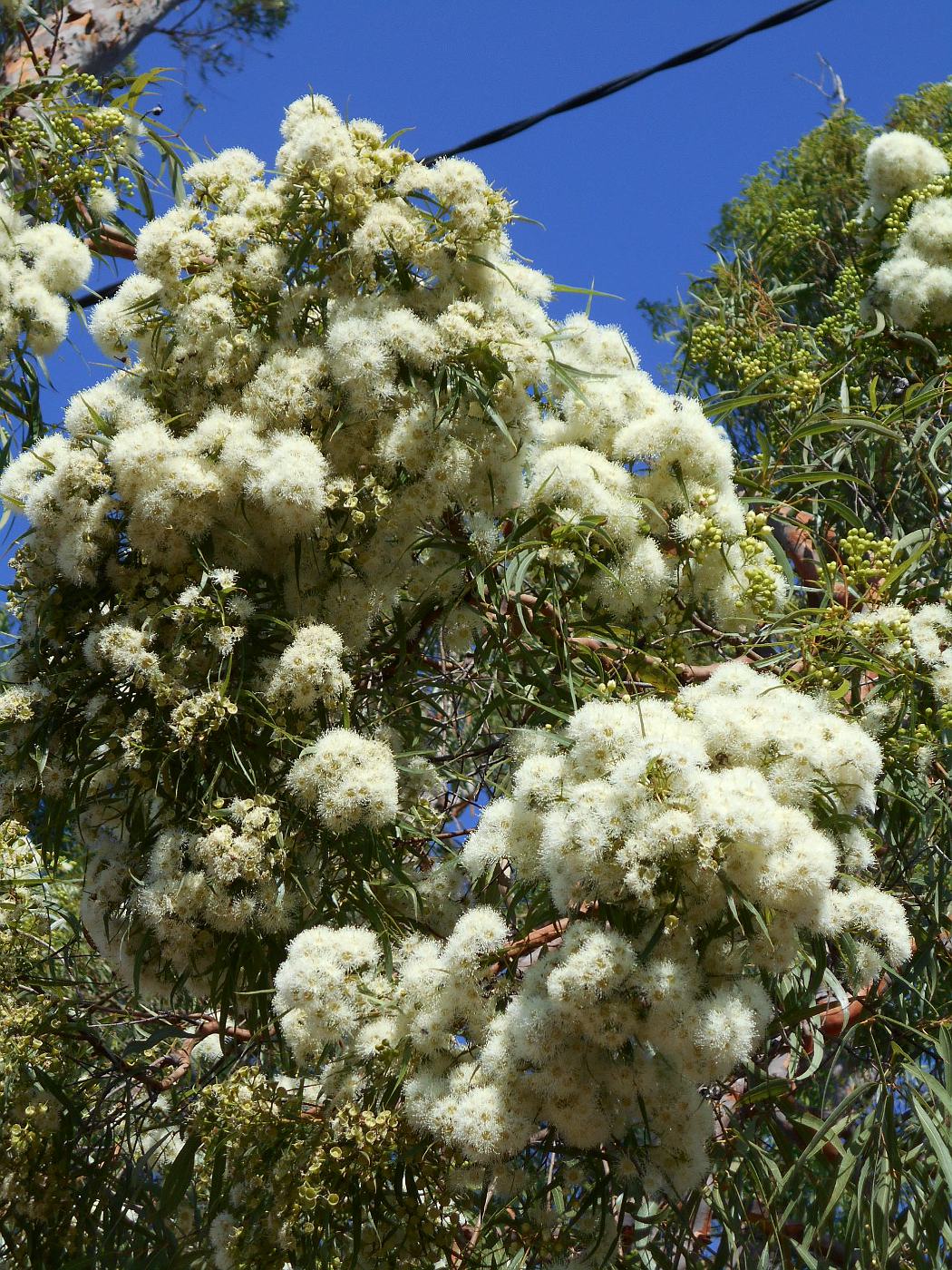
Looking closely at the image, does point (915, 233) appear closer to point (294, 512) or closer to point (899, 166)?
point (899, 166)

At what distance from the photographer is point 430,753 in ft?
8.64

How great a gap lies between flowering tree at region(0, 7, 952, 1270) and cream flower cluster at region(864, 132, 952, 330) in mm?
1313

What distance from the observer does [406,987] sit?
1963mm

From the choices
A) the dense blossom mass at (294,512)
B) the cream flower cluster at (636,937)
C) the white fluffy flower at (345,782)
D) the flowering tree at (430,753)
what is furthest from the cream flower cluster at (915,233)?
the white fluffy flower at (345,782)

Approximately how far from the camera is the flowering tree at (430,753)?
1791mm

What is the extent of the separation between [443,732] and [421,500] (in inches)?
80.2

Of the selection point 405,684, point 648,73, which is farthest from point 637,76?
point 405,684

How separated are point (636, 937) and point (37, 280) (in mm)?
1903

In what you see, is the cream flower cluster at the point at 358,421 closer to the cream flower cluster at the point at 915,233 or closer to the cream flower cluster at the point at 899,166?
the cream flower cluster at the point at 915,233

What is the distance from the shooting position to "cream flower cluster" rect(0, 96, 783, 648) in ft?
7.20

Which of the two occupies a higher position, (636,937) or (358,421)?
(358,421)

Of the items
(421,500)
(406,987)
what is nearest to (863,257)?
(421,500)

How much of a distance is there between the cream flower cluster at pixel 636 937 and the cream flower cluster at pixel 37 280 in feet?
4.96

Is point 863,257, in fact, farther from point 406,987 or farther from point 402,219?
point 406,987
